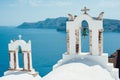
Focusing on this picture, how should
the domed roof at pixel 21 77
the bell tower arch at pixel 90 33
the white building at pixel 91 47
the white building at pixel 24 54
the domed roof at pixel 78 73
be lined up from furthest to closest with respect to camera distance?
the white building at pixel 24 54 → the bell tower arch at pixel 90 33 → the domed roof at pixel 21 77 → the white building at pixel 91 47 → the domed roof at pixel 78 73

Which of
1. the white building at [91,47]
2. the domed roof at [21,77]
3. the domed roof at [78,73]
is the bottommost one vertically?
the domed roof at [21,77]

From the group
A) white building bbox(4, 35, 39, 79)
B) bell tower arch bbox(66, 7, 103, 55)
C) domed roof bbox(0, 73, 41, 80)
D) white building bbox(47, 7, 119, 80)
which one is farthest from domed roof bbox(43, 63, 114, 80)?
white building bbox(4, 35, 39, 79)

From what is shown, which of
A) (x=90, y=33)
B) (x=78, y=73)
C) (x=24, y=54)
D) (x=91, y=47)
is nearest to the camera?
(x=78, y=73)

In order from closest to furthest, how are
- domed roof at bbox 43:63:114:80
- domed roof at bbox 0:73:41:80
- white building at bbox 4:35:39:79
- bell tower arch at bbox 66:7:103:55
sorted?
domed roof at bbox 43:63:114:80
domed roof at bbox 0:73:41:80
bell tower arch at bbox 66:7:103:55
white building at bbox 4:35:39:79

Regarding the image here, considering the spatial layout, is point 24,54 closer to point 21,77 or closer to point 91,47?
point 21,77

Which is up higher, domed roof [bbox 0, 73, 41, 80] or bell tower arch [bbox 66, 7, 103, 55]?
bell tower arch [bbox 66, 7, 103, 55]

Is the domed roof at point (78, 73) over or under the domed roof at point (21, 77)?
over

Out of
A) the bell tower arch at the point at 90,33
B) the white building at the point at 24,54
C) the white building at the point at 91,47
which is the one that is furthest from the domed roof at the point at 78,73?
the white building at the point at 24,54

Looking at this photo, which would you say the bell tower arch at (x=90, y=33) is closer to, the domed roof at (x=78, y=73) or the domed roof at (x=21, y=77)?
the domed roof at (x=78, y=73)

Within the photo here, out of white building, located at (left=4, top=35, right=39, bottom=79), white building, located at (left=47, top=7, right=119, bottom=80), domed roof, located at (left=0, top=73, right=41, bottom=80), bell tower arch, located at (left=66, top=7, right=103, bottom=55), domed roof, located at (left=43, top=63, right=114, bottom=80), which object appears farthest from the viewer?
white building, located at (left=4, top=35, right=39, bottom=79)

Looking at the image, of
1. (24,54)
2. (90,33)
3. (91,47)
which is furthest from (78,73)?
(24,54)

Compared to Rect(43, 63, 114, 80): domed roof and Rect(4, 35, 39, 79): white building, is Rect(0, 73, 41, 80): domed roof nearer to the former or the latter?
Rect(4, 35, 39, 79): white building

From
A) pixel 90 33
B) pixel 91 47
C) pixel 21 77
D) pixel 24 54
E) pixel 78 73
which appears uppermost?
pixel 90 33

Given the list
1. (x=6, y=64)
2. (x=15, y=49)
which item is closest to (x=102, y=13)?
(x=15, y=49)
